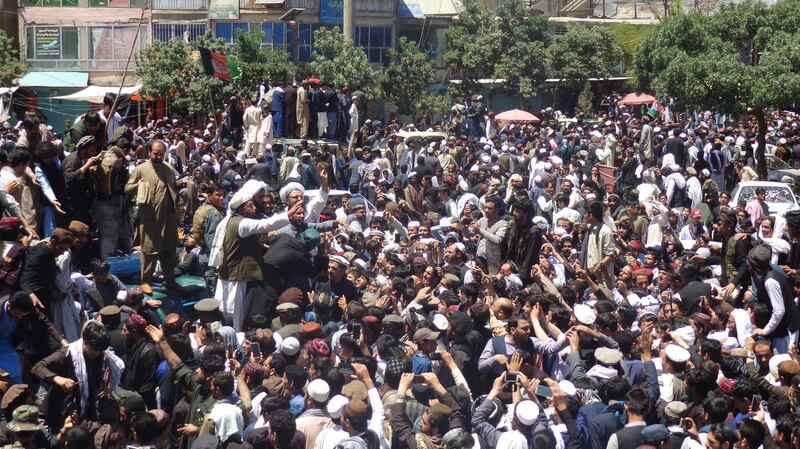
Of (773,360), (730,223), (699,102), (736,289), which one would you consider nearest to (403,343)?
(773,360)

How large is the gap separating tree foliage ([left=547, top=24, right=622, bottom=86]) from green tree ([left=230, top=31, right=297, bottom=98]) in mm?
12701

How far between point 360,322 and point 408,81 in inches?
1142

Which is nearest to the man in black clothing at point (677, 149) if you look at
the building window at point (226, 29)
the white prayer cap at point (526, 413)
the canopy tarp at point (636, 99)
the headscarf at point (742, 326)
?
the headscarf at point (742, 326)

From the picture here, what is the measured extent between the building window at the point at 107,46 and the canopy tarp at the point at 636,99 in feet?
60.1

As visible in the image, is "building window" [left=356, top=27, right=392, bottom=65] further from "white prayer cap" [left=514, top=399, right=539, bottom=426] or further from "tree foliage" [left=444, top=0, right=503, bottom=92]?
"white prayer cap" [left=514, top=399, right=539, bottom=426]

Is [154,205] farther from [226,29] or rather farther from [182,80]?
[226,29]

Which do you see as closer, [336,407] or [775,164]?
[336,407]

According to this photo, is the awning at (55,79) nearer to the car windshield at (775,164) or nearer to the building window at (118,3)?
the building window at (118,3)

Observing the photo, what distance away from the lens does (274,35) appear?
129 feet

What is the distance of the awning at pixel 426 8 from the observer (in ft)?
142

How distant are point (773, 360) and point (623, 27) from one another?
40162 millimetres

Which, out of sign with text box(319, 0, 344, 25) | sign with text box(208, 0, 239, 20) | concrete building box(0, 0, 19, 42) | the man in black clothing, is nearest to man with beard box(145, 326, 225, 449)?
the man in black clothing

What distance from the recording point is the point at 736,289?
11156 mm

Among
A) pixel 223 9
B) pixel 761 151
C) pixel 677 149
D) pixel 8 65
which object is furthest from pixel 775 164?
pixel 8 65
